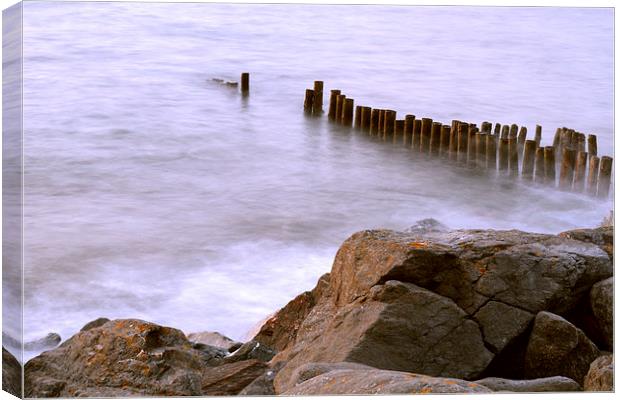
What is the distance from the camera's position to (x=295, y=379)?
4.66m

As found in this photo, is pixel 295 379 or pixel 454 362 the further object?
pixel 454 362

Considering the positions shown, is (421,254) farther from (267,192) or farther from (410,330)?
(267,192)

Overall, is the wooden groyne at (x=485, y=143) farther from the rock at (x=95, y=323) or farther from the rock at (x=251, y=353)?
the rock at (x=95, y=323)

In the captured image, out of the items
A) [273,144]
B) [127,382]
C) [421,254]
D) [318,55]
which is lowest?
[127,382]

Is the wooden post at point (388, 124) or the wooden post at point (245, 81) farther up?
the wooden post at point (245, 81)

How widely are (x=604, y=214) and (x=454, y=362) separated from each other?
1348 millimetres

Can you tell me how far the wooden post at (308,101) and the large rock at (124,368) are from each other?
63.9 inches

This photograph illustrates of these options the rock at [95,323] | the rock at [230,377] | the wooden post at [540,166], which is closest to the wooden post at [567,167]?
the wooden post at [540,166]

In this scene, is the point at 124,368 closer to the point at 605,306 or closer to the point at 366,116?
the point at 366,116

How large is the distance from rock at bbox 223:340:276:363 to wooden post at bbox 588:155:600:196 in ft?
6.38

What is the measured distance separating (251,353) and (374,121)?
4.93ft

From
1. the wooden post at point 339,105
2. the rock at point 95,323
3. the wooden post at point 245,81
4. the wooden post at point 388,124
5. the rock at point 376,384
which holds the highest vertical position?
the wooden post at point 245,81

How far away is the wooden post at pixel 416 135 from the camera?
611 centimetres

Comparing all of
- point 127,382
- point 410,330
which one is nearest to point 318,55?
point 410,330
